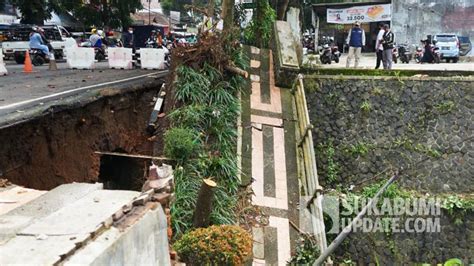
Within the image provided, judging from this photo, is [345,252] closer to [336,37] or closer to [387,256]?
[387,256]

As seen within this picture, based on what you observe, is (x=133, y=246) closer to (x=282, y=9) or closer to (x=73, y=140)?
(x=73, y=140)

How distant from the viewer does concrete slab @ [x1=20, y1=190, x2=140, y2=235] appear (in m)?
4.11

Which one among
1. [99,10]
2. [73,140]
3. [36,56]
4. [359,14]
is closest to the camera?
[73,140]

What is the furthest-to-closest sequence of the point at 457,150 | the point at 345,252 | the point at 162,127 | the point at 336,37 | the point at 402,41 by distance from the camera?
the point at 336,37 < the point at 402,41 < the point at 457,150 < the point at 345,252 < the point at 162,127

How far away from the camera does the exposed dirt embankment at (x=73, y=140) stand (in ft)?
28.8

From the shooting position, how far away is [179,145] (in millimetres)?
10055

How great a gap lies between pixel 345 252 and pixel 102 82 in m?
7.70

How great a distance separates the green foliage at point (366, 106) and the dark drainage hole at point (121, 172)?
601 cm

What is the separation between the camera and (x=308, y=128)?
432 inches

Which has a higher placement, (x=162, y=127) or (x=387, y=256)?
(x=162, y=127)

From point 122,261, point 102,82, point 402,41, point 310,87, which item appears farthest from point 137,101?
point 402,41

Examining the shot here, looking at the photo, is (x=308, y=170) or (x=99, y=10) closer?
(x=308, y=170)

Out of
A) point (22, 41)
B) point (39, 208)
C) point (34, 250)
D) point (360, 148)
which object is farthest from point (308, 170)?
point (22, 41)

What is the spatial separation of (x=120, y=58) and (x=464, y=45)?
20924 millimetres
